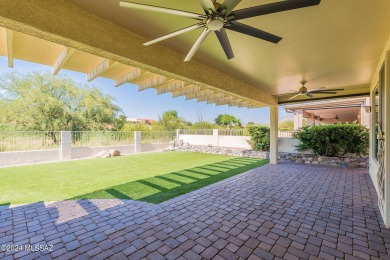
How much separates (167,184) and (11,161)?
825 centimetres

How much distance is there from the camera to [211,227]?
125 inches

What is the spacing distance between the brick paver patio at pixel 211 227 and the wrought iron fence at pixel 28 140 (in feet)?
23.5

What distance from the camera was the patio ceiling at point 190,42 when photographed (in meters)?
2.39

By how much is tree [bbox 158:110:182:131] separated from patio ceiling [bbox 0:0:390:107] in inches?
671

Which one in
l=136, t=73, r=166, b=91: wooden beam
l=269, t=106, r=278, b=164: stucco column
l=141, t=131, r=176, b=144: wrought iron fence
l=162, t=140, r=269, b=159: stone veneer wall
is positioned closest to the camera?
l=136, t=73, r=166, b=91: wooden beam

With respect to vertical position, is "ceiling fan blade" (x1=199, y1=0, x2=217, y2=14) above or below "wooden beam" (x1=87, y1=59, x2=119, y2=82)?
below

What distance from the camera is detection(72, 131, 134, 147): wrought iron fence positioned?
1115cm

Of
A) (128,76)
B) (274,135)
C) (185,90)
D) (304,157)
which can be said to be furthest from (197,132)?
(128,76)

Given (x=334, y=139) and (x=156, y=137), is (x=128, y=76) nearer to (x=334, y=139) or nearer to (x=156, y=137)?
(x=334, y=139)

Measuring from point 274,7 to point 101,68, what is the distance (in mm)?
3837

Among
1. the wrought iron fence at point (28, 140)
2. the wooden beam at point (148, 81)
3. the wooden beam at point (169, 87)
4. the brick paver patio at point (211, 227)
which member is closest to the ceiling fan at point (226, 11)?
the brick paver patio at point (211, 227)

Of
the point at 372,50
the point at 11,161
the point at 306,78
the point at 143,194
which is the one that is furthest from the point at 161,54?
the point at 11,161

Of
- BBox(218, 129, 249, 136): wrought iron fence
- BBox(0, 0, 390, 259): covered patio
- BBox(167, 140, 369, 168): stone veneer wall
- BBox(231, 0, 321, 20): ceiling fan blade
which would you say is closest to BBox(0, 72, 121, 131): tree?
BBox(167, 140, 369, 168): stone veneer wall

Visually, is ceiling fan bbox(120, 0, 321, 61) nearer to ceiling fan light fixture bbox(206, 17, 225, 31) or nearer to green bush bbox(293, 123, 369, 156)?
ceiling fan light fixture bbox(206, 17, 225, 31)
